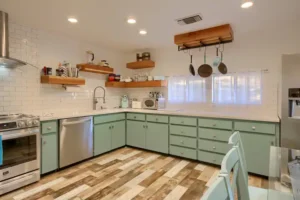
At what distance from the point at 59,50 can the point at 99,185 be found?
246 cm

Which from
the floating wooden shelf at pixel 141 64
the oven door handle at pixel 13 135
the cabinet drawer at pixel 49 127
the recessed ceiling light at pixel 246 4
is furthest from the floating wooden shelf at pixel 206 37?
the oven door handle at pixel 13 135

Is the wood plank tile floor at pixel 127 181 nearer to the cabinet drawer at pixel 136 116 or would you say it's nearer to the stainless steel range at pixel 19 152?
the stainless steel range at pixel 19 152

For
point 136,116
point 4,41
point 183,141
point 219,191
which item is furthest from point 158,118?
point 219,191

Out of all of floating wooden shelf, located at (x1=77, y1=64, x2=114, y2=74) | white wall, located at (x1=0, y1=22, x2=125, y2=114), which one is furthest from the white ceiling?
floating wooden shelf, located at (x1=77, y1=64, x2=114, y2=74)

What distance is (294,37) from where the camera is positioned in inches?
112

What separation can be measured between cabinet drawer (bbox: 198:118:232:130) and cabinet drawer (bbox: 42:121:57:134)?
231 cm

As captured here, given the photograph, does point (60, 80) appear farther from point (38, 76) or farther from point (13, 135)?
point (13, 135)

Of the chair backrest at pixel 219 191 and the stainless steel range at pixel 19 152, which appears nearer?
the chair backrest at pixel 219 191

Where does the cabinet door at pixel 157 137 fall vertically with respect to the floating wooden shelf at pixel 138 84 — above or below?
below

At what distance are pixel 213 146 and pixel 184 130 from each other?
55 centimetres

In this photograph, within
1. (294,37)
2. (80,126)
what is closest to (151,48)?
(80,126)

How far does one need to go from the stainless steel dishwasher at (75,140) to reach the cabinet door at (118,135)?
53 cm

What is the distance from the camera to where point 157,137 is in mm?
3623

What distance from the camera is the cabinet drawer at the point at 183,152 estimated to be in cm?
324
